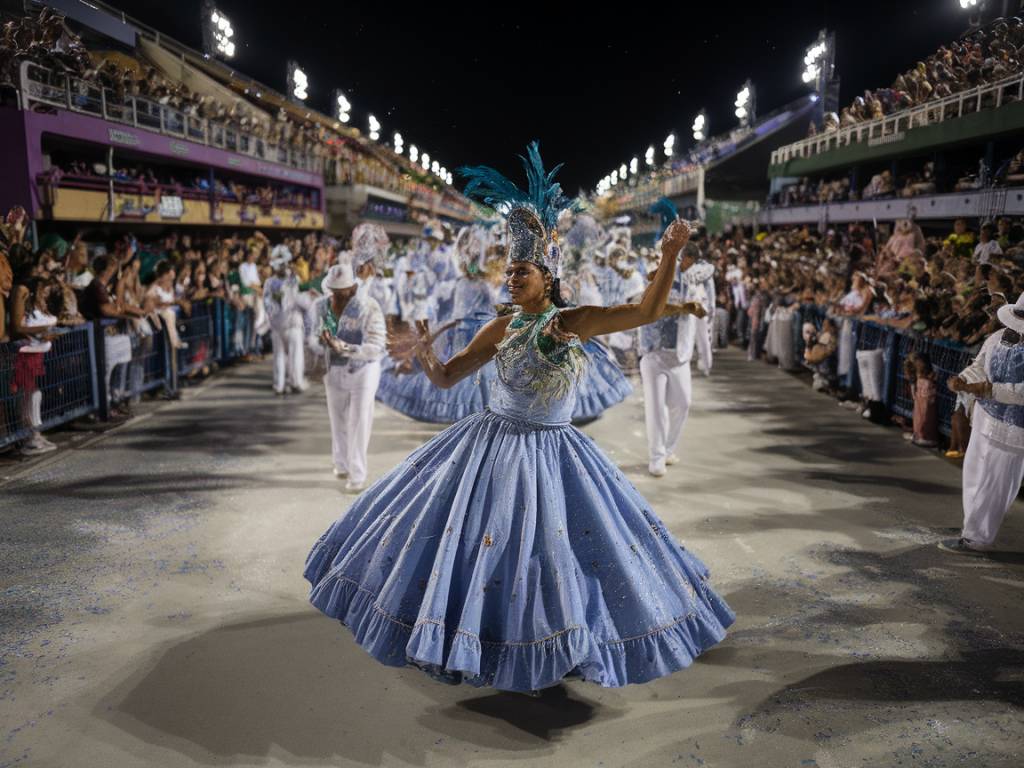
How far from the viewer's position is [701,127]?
7544 cm

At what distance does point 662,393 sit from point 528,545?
501cm

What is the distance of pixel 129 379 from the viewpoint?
447 inches

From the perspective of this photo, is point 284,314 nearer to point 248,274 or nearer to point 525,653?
point 248,274

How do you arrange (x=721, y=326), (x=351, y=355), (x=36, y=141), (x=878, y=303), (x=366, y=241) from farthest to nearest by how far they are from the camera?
(x=721, y=326) → (x=36, y=141) → (x=878, y=303) → (x=366, y=241) → (x=351, y=355)

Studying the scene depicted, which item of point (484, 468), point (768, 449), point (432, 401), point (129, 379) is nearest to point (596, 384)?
point (432, 401)

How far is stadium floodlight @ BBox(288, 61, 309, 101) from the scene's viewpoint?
198 feet

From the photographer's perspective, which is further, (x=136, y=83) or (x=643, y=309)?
(x=136, y=83)

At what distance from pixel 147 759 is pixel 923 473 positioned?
739 centimetres

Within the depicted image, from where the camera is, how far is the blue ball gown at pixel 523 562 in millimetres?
3721

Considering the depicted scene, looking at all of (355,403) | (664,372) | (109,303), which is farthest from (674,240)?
(109,303)

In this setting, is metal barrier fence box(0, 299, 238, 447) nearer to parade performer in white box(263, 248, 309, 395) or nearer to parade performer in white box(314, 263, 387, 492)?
parade performer in white box(263, 248, 309, 395)

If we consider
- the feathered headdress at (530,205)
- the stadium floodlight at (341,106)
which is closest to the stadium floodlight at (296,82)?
A: the stadium floodlight at (341,106)

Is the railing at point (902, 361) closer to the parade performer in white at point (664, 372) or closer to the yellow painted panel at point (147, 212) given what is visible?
the parade performer in white at point (664, 372)

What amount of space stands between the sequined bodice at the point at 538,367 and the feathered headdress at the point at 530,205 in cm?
28
